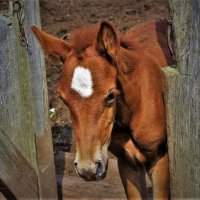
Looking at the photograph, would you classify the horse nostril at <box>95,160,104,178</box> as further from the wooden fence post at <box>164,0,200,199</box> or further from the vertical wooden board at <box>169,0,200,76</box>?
the vertical wooden board at <box>169,0,200,76</box>

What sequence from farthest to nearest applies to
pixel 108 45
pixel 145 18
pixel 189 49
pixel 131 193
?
1. pixel 145 18
2. pixel 131 193
3. pixel 108 45
4. pixel 189 49

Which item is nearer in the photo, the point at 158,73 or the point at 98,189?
the point at 158,73

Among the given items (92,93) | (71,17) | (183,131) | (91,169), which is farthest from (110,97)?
(71,17)

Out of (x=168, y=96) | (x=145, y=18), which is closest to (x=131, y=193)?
(x=168, y=96)

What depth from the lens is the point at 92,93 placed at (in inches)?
131

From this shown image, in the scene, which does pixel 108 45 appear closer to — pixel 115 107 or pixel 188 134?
pixel 115 107

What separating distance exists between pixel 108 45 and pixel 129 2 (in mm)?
5430

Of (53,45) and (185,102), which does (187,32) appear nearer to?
(185,102)

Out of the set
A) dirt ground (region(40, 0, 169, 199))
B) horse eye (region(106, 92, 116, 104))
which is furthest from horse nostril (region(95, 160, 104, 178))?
dirt ground (region(40, 0, 169, 199))

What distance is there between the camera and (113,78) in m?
3.47

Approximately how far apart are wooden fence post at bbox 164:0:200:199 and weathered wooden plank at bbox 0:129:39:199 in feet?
4.29

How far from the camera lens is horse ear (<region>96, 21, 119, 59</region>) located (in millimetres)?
3361

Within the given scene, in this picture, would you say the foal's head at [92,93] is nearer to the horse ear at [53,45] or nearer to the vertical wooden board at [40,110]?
the horse ear at [53,45]

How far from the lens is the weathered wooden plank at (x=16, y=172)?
12.8ft
